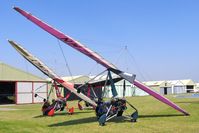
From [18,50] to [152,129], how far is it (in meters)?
14.1

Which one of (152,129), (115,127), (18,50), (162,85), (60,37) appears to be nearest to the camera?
(152,129)

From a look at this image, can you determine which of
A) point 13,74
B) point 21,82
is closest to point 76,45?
point 13,74

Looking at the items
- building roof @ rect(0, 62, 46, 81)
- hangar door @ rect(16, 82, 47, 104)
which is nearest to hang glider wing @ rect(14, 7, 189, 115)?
building roof @ rect(0, 62, 46, 81)

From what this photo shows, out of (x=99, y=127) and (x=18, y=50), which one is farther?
(x=18, y=50)

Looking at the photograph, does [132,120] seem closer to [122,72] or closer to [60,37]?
[122,72]

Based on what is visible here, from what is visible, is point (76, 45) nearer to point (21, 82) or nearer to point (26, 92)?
point (21, 82)

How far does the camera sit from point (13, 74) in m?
54.2

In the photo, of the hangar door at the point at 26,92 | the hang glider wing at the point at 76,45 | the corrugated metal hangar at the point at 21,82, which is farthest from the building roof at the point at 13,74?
the hang glider wing at the point at 76,45

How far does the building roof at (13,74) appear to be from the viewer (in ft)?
173

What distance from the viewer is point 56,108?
26.8m

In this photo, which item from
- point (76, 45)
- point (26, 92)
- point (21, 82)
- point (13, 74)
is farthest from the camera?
point (26, 92)

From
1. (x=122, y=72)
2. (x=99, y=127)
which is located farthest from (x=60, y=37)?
(x=99, y=127)

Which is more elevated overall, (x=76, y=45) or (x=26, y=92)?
(x=76, y=45)

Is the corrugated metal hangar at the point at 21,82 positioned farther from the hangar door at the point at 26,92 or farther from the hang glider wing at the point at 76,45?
the hang glider wing at the point at 76,45
